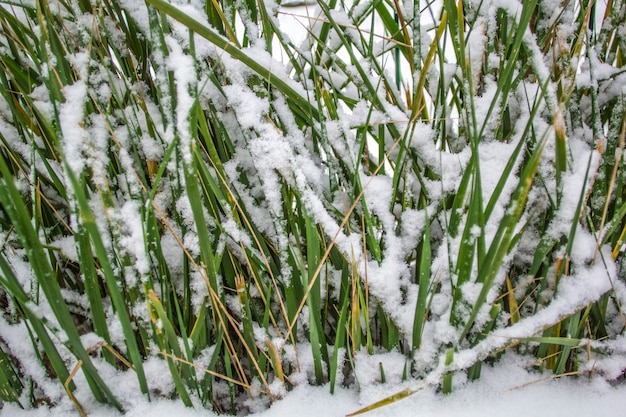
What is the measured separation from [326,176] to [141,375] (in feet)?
1.27

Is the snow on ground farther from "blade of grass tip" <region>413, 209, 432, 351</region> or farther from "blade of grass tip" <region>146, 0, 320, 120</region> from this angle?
"blade of grass tip" <region>146, 0, 320, 120</region>

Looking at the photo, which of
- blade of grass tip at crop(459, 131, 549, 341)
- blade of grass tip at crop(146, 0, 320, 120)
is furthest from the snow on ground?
blade of grass tip at crop(146, 0, 320, 120)

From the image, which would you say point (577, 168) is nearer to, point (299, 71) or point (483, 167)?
point (483, 167)

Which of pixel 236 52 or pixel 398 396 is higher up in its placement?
pixel 236 52

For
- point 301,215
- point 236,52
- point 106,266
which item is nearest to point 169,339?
point 106,266

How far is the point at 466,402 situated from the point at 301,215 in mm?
339

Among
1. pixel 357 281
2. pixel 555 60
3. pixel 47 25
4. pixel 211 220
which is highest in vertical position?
pixel 47 25

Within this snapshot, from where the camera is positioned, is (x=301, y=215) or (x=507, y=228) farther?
(x=301, y=215)

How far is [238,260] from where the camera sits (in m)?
0.64

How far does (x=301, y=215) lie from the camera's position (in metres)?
0.62

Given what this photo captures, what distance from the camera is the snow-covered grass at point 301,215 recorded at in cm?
55

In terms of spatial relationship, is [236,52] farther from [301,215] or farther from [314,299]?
[314,299]

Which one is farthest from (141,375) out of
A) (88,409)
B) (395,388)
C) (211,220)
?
(395,388)

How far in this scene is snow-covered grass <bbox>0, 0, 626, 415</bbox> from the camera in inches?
21.6
